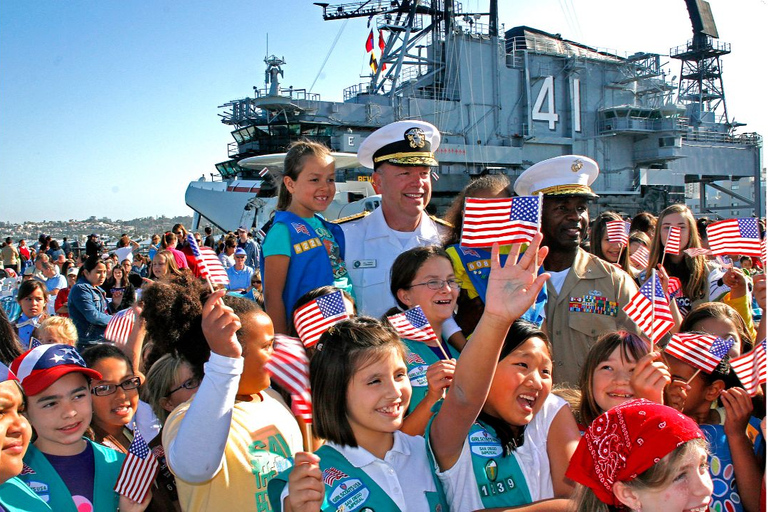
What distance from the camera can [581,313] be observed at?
12.4 feet

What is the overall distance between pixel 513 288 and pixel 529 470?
847 mm

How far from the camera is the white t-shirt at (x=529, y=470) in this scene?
2387mm

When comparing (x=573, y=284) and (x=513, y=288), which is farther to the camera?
(x=573, y=284)

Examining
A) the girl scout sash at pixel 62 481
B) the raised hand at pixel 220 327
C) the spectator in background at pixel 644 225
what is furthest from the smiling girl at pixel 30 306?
the spectator in background at pixel 644 225

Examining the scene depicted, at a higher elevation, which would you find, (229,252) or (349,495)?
(229,252)

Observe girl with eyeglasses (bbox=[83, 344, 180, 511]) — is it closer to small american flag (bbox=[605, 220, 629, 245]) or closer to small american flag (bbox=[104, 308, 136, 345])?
small american flag (bbox=[104, 308, 136, 345])

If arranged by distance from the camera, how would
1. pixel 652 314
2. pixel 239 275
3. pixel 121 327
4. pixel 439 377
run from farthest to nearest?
1. pixel 239 275
2. pixel 121 327
3. pixel 652 314
4. pixel 439 377

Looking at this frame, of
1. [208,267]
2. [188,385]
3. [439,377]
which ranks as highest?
[208,267]

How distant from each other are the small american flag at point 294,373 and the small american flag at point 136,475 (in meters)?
0.57

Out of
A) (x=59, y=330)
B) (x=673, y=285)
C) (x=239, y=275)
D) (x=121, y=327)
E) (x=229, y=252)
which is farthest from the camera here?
(x=229, y=252)

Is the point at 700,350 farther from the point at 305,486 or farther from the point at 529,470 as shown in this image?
the point at 305,486

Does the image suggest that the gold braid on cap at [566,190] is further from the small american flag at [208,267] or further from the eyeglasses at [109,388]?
the eyeglasses at [109,388]

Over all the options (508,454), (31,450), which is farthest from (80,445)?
(508,454)

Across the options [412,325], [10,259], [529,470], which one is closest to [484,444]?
[529,470]
